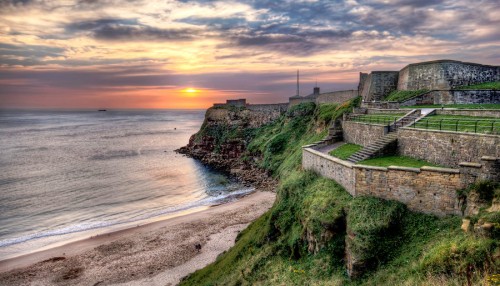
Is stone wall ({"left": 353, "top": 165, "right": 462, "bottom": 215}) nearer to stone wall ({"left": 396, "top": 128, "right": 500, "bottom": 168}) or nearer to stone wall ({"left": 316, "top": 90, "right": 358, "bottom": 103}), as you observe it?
stone wall ({"left": 396, "top": 128, "right": 500, "bottom": 168})

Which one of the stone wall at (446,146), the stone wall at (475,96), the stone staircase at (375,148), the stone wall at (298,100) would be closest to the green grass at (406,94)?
the stone wall at (475,96)

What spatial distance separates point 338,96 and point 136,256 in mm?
37607

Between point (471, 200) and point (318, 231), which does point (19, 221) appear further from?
point (471, 200)

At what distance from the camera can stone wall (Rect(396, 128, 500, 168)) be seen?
12.5 m

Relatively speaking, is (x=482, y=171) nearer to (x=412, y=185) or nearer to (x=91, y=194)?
(x=412, y=185)

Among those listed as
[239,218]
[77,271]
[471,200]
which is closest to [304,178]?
[471,200]

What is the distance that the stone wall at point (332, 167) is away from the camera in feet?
48.7

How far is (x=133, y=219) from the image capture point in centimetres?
3438

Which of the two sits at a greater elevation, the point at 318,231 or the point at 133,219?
the point at 318,231

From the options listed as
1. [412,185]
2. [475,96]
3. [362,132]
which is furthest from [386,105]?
[412,185]

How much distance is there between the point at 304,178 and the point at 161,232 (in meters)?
16.6

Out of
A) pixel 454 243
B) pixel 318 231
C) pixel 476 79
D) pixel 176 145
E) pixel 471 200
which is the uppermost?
pixel 476 79

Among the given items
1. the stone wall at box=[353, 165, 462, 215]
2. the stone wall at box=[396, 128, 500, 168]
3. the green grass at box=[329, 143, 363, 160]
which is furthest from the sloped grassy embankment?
the green grass at box=[329, 143, 363, 160]

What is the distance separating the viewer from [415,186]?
12.4 metres
